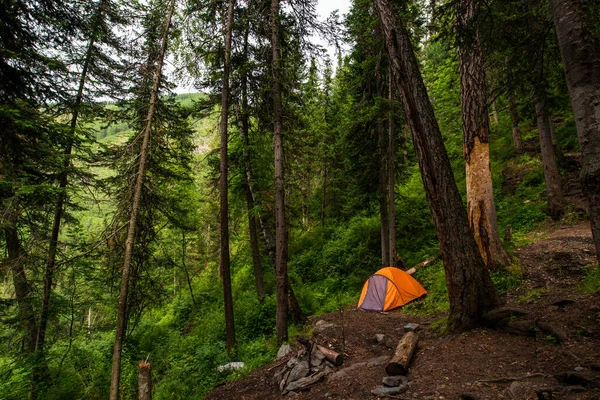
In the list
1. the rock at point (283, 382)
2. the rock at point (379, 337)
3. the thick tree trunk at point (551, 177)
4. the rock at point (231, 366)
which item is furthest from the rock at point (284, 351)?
the thick tree trunk at point (551, 177)

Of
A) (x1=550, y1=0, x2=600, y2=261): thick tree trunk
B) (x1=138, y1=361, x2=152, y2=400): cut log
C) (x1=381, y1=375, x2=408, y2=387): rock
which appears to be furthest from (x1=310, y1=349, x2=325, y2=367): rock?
(x1=550, y1=0, x2=600, y2=261): thick tree trunk

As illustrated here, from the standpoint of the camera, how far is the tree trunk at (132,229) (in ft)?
25.7

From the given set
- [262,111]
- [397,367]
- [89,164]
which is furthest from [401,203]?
[89,164]

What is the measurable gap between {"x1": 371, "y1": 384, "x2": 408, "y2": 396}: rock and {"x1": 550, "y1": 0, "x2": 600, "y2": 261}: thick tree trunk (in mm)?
Result: 2838

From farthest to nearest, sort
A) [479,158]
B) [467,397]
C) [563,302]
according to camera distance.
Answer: [479,158], [563,302], [467,397]

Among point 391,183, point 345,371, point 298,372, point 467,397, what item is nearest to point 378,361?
point 345,371

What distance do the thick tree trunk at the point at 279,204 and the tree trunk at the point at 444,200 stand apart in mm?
4641

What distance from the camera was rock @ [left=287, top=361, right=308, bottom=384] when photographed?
578cm

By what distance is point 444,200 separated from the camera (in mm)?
4965

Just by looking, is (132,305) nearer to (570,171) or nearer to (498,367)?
(498,367)

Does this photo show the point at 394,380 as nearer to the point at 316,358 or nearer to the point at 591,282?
the point at 316,358

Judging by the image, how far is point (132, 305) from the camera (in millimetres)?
10266

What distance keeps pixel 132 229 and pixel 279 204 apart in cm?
464

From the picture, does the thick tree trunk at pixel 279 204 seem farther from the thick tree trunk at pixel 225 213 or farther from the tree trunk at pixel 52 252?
the tree trunk at pixel 52 252
